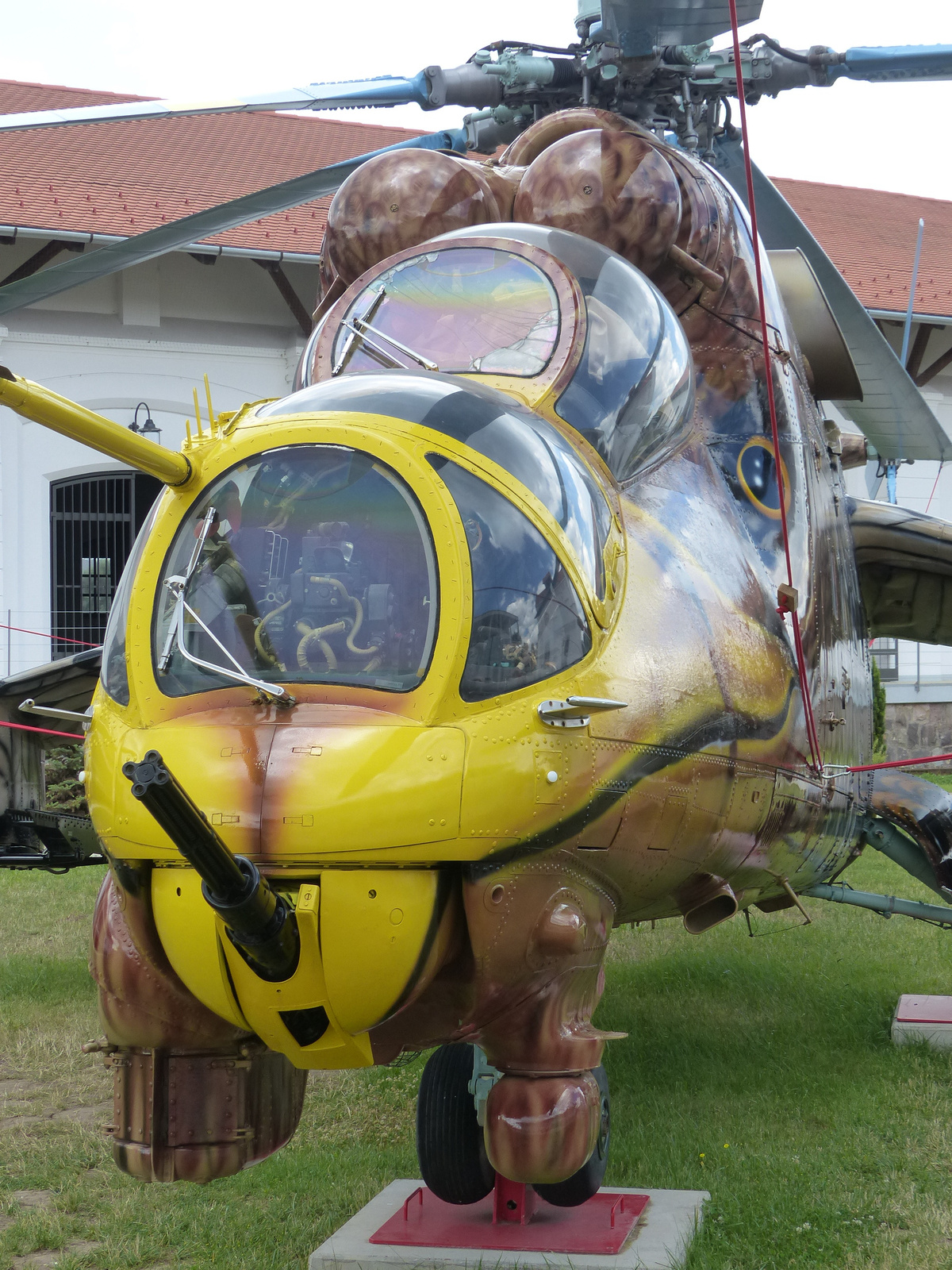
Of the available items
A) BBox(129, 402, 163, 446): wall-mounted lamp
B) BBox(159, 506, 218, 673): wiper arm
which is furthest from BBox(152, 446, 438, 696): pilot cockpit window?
BBox(129, 402, 163, 446): wall-mounted lamp

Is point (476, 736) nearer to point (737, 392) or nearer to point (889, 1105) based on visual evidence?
point (737, 392)

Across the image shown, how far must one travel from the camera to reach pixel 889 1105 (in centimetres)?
580

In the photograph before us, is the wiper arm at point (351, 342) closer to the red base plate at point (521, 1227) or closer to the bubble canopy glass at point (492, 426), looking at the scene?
the bubble canopy glass at point (492, 426)

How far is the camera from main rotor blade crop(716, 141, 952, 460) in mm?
5977

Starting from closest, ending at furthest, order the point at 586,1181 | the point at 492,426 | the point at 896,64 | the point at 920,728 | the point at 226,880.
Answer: the point at 226,880 → the point at 492,426 → the point at 586,1181 → the point at 896,64 → the point at 920,728

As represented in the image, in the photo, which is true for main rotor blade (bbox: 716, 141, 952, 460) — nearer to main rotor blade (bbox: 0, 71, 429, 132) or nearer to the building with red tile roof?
main rotor blade (bbox: 0, 71, 429, 132)

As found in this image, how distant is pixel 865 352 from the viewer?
6.00m

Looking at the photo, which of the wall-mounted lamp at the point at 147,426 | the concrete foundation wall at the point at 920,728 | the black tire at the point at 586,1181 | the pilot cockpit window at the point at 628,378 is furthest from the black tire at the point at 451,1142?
the concrete foundation wall at the point at 920,728

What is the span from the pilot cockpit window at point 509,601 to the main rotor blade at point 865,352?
328 cm

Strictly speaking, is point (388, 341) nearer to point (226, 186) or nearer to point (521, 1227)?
point (521, 1227)

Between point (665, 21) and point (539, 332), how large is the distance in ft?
4.83

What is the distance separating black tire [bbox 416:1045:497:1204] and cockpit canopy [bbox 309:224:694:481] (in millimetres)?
1981

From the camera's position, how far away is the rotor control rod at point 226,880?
2373 millimetres

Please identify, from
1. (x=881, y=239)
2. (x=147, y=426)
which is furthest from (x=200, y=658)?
(x=881, y=239)
